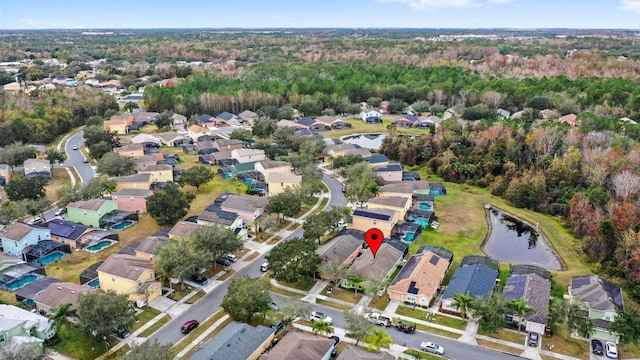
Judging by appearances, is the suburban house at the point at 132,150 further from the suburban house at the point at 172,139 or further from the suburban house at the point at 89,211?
the suburban house at the point at 89,211

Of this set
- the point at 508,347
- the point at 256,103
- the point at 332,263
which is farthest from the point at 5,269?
the point at 256,103

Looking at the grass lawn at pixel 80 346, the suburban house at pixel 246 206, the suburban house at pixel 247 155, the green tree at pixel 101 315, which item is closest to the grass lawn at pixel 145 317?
the grass lawn at pixel 80 346

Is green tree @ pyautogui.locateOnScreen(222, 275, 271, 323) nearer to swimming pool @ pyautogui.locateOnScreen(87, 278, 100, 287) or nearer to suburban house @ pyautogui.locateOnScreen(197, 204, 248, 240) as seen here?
suburban house @ pyautogui.locateOnScreen(197, 204, 248, 240)

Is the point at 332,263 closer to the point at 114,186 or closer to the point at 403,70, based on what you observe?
the point at 114,186

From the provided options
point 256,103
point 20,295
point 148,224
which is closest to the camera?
point 20,295

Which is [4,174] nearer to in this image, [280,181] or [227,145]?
[227,145]

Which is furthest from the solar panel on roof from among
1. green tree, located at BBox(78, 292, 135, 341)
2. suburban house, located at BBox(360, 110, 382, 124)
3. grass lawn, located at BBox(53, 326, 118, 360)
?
suburban house, located at BBox(360, 110, 382, 124)

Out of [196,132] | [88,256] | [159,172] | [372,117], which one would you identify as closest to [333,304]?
[88,256]
